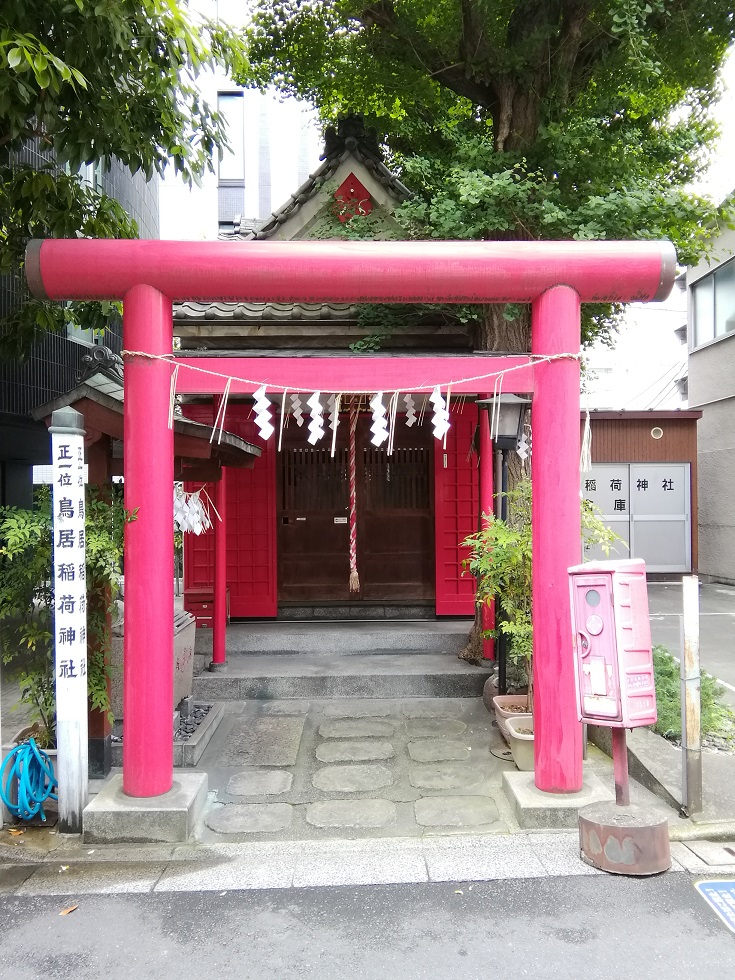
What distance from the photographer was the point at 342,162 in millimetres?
9156

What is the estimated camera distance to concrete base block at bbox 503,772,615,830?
454cm

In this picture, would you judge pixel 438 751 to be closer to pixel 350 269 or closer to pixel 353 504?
pixel 353 504

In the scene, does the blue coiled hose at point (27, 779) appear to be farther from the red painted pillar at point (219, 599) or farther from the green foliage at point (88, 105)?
the green foliage at point (88, 105)

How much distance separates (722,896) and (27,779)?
14.5 ft

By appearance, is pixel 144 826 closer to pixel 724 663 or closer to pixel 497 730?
pixel 497 730

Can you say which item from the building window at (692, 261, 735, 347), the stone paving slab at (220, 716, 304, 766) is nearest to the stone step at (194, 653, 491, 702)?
the stone paving slab at (220, 716, 304, 766)

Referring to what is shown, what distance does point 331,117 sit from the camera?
10.5 metres

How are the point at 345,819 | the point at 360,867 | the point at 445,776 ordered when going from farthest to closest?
the point at 445,776
the point at 345,819
the point at 360,867

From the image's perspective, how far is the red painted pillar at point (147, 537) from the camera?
4.59 m

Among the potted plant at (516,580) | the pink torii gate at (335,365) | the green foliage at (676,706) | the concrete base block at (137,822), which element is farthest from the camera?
the green foliage at (676,706)

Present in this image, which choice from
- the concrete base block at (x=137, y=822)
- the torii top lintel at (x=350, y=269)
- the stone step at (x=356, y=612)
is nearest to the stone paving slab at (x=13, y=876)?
the concrete base block at (x=137, y=822)

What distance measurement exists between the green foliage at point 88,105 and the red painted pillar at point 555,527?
355cm

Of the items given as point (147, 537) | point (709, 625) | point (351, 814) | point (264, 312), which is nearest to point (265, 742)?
point (351, 814)

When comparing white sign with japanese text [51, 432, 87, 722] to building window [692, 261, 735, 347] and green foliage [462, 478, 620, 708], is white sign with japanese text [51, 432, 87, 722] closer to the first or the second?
green foliage [462, 478, 620, 708]
